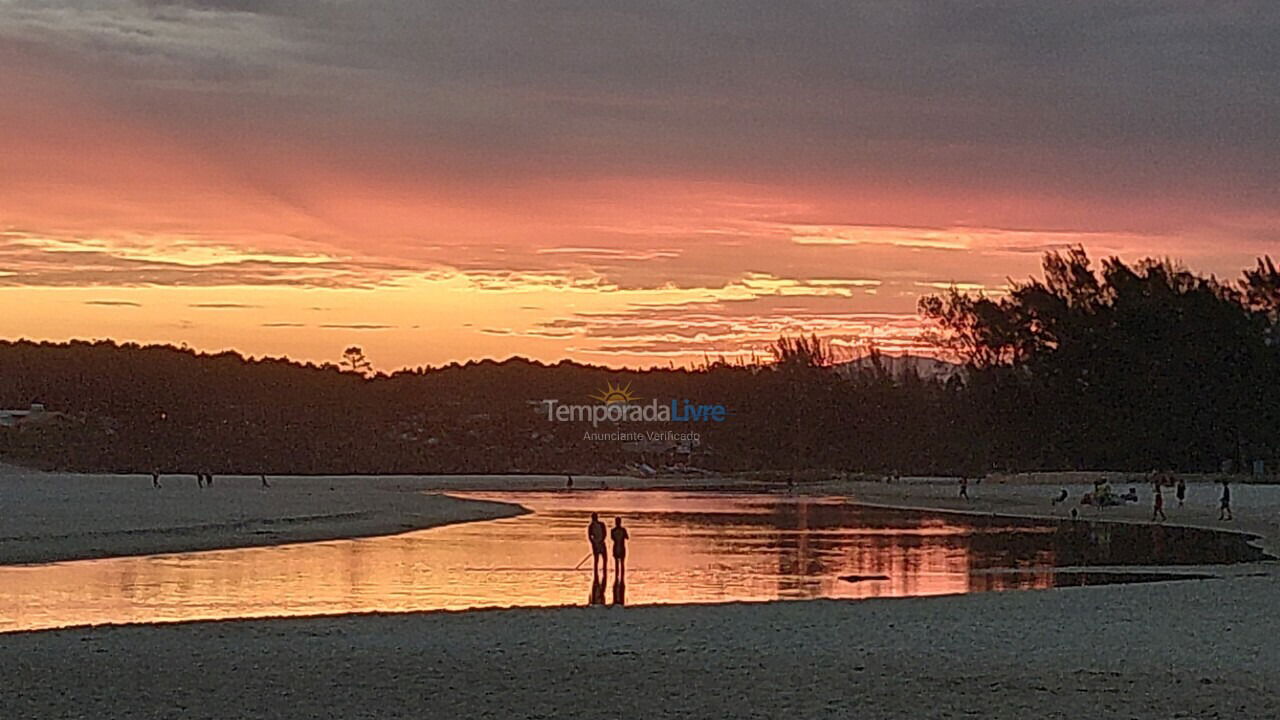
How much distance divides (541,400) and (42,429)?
5828cm

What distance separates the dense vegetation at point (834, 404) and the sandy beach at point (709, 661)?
6363 centimetres

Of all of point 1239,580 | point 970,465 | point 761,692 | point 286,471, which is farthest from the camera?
point 286,471

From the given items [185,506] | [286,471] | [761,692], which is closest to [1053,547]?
[761,692]

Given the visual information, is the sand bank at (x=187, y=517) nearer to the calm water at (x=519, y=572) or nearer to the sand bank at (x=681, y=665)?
the calm water at (x=519, y=572)

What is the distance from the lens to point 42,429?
131375 millimetres

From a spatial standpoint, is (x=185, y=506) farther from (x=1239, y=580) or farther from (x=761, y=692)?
(x=761, y=692)

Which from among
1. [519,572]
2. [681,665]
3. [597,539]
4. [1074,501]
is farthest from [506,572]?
[1074,501]

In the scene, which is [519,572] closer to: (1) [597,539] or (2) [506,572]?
(2) [506,572]

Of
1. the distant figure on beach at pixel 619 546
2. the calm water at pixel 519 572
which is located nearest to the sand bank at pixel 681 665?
the calm water at pixel 519 572

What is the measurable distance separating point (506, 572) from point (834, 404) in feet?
323

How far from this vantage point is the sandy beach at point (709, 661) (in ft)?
38.6

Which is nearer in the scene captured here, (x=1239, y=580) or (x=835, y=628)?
(x=835, y=628)

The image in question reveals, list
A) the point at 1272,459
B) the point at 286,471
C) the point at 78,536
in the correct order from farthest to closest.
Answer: the point at 286,471 → the point at 1272,459 → the point at 78,536

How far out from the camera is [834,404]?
126 meters
